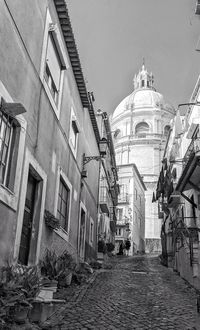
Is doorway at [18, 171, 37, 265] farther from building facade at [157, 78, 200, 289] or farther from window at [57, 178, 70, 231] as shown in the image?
building facade at [157, 78, 200, 289]

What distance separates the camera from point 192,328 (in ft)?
23.1

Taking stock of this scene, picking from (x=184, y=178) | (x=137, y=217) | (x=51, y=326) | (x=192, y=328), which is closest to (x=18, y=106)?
(x=51, y=326)

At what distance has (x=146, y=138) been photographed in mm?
56469

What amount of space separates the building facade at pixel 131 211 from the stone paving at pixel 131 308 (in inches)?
1124

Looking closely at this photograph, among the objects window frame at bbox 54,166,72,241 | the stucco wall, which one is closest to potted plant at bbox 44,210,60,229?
the stucco wall

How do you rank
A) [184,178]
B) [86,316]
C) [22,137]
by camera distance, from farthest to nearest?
[184,178] < [22,137] < [86,316]

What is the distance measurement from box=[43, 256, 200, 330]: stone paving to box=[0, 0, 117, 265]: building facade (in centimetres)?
158

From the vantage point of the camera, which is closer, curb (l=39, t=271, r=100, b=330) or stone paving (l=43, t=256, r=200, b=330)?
curb (l=39, t=271, r=100, b=330)

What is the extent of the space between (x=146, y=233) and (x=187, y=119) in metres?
33.3

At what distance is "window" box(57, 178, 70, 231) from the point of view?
12.1 metres

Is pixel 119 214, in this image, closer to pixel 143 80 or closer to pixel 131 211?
pixel 131 211

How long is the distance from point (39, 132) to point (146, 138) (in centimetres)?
4767

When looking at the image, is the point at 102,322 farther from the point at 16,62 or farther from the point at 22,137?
the point at 16,62

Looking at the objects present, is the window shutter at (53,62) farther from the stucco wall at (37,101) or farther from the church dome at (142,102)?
the church dome at (142,102)
